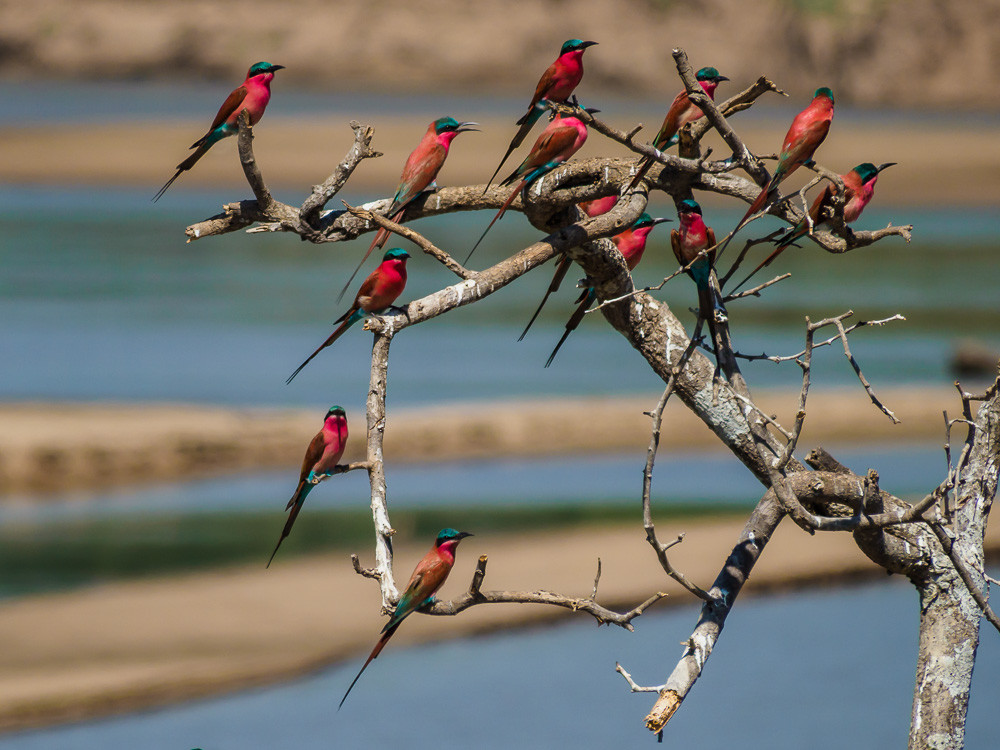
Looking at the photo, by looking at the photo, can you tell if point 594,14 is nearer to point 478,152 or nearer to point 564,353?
point 478,152

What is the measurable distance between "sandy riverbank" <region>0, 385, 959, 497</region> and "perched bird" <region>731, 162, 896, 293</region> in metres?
10.4

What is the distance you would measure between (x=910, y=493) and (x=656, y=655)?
4.15m

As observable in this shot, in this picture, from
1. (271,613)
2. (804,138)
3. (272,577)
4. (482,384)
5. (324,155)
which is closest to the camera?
(804,138)

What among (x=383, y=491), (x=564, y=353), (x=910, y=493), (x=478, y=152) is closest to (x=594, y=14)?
(x=478, y=152)

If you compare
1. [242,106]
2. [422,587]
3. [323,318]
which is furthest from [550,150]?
[323,318]

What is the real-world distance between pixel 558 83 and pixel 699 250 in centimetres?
76

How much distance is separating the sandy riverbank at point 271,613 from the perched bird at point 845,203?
21.5 ft

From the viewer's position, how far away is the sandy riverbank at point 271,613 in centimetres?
972

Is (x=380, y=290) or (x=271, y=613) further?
(x=271, y=613)

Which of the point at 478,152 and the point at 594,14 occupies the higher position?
the point at 594,14

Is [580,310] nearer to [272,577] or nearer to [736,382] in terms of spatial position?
[736,382]

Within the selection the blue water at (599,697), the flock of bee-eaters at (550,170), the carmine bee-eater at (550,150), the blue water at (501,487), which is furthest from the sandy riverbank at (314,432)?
the carmine bee-eater at (550,150)

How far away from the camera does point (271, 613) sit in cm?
1104

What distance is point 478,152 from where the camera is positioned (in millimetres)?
39906
